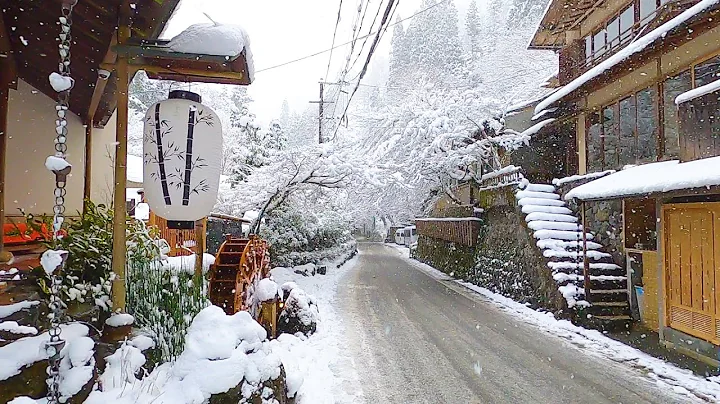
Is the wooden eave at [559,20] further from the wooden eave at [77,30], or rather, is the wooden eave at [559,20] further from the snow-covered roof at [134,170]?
the snow-covered roof at [134,170]

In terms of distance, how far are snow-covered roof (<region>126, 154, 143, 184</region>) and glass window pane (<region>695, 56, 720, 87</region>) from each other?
12679 mm

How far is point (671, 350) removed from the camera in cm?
798

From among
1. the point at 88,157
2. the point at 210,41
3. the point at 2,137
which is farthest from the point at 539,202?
the point at 2,137

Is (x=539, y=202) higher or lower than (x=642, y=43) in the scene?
lower

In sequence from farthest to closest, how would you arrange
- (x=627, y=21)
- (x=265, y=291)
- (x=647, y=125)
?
1. (x=627, y=21)
2. (x=647, y=125)
3. (x=265, y=291)

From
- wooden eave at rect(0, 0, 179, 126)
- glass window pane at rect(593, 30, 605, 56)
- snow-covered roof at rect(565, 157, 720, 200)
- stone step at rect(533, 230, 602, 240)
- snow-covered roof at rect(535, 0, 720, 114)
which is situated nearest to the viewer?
wooden eave at rect(0, 0, 179, 126)

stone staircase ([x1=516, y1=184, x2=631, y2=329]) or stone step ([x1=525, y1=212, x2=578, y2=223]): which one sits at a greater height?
stone step ([x1=525, y1=212, x2=578, y2=223])

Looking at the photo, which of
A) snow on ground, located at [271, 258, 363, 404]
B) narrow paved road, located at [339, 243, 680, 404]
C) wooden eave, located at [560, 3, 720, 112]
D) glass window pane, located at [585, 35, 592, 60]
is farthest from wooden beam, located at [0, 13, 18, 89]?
glass window pane, located at [585, 35, 592, 60]

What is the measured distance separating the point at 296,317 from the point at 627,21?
11.5 meters

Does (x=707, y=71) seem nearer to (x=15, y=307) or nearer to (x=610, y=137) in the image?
(x=610, y=137)

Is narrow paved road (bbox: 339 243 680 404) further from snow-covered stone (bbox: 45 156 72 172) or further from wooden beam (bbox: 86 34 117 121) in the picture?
wooden beam (bbox: 86 34 117 121)

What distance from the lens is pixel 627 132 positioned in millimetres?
11828

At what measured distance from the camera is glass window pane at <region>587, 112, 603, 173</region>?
13219mm

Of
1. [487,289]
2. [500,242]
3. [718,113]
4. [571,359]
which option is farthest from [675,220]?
[487,289]
